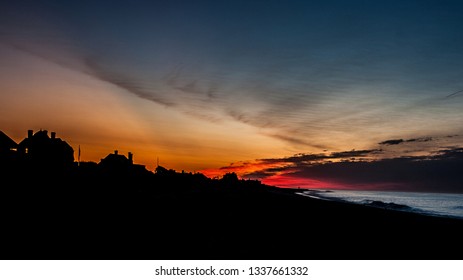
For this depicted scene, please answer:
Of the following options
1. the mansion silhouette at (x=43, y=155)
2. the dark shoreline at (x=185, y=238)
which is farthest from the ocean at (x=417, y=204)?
the mansion silhouette at (x=43, y=155)

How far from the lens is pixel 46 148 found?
151 ft

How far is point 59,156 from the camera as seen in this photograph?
1901 inches

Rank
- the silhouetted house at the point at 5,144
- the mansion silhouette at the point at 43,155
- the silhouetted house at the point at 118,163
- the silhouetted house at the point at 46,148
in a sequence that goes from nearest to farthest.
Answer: the mansion silhouette at the point at 43,155 → the silhouetted house at the point at 5,144 → the silhouetted house at the point at 46,148 → the silhouetted house at the point at 118,163

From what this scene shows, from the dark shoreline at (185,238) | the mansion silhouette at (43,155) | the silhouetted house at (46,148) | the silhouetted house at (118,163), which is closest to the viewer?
the dark shoreline at (185,238)

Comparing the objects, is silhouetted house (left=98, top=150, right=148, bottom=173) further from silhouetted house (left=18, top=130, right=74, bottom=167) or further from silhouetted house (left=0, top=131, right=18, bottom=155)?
silhouetted house (left=0, top=131, right=18, bottom=155)

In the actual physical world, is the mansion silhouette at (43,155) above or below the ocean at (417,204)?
above

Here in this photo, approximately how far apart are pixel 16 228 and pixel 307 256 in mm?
10100

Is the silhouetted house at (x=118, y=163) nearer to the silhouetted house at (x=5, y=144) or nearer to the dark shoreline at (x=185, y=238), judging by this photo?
the silhouetted house at (x=5, y=144)

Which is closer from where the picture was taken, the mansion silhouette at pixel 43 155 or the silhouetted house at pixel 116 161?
the mansion silhouette at pixel 43 155

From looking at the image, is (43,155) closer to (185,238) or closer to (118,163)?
(118,163)

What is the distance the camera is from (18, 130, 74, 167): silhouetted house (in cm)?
4384

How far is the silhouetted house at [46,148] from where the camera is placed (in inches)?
1726
